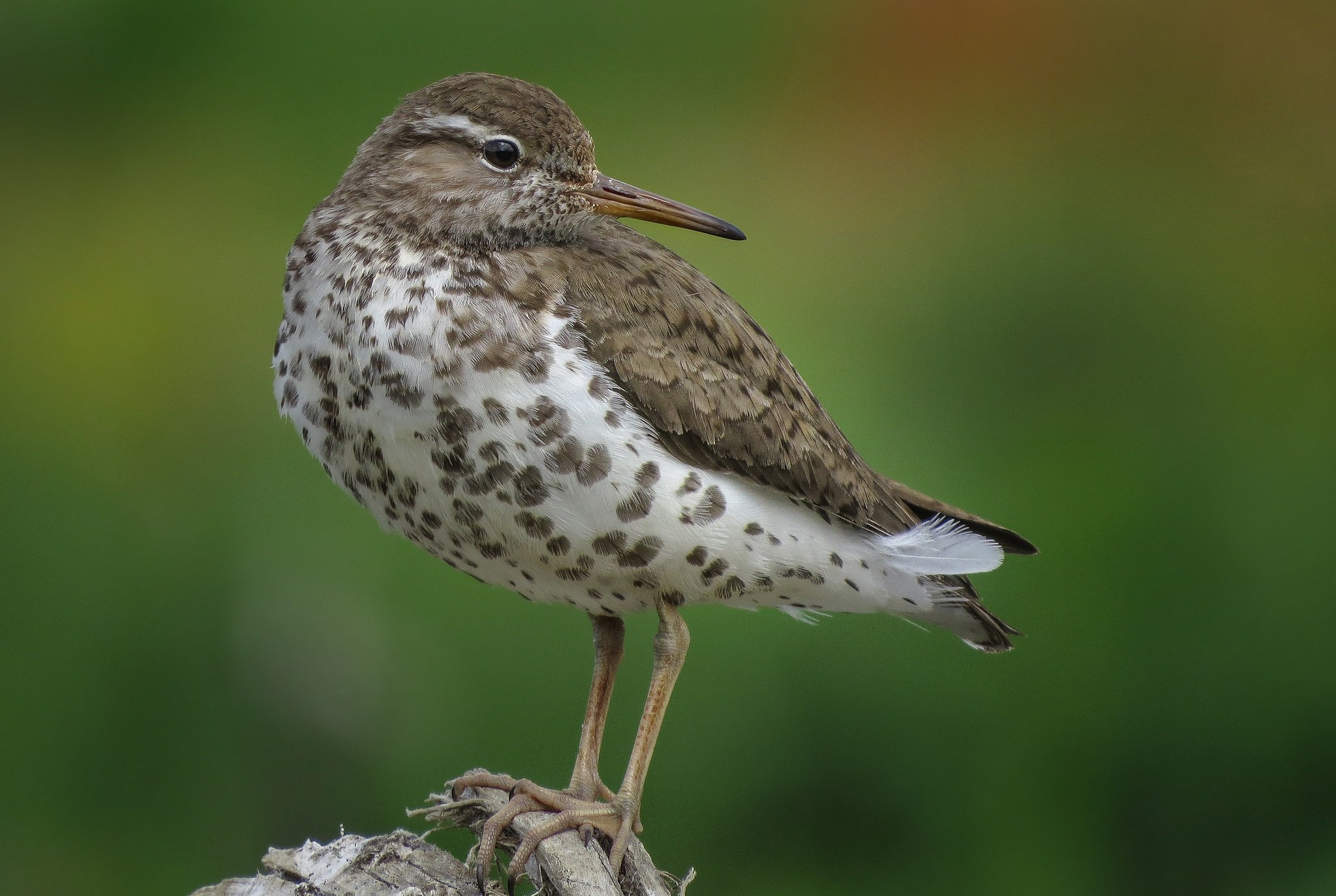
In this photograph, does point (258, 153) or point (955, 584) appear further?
point (258, 153)

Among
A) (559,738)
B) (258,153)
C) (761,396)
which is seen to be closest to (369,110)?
(258,153)

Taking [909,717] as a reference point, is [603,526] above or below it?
above

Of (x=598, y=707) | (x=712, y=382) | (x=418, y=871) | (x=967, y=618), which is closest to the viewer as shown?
(x=418, y=871)

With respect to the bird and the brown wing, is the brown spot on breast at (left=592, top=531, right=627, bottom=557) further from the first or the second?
the brown wing

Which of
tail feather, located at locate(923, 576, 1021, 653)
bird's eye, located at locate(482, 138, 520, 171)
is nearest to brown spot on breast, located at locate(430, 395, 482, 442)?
bird's eye, located at locate(482, 138, 520, 171)

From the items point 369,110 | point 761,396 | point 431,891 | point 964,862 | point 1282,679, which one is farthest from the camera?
point 369,110

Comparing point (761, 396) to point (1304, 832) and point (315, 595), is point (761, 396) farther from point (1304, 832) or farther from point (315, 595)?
point (1304, 832)

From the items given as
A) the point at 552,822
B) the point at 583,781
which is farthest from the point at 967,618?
the point at 552,822

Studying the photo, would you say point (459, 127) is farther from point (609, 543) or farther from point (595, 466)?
point (609, 543)
